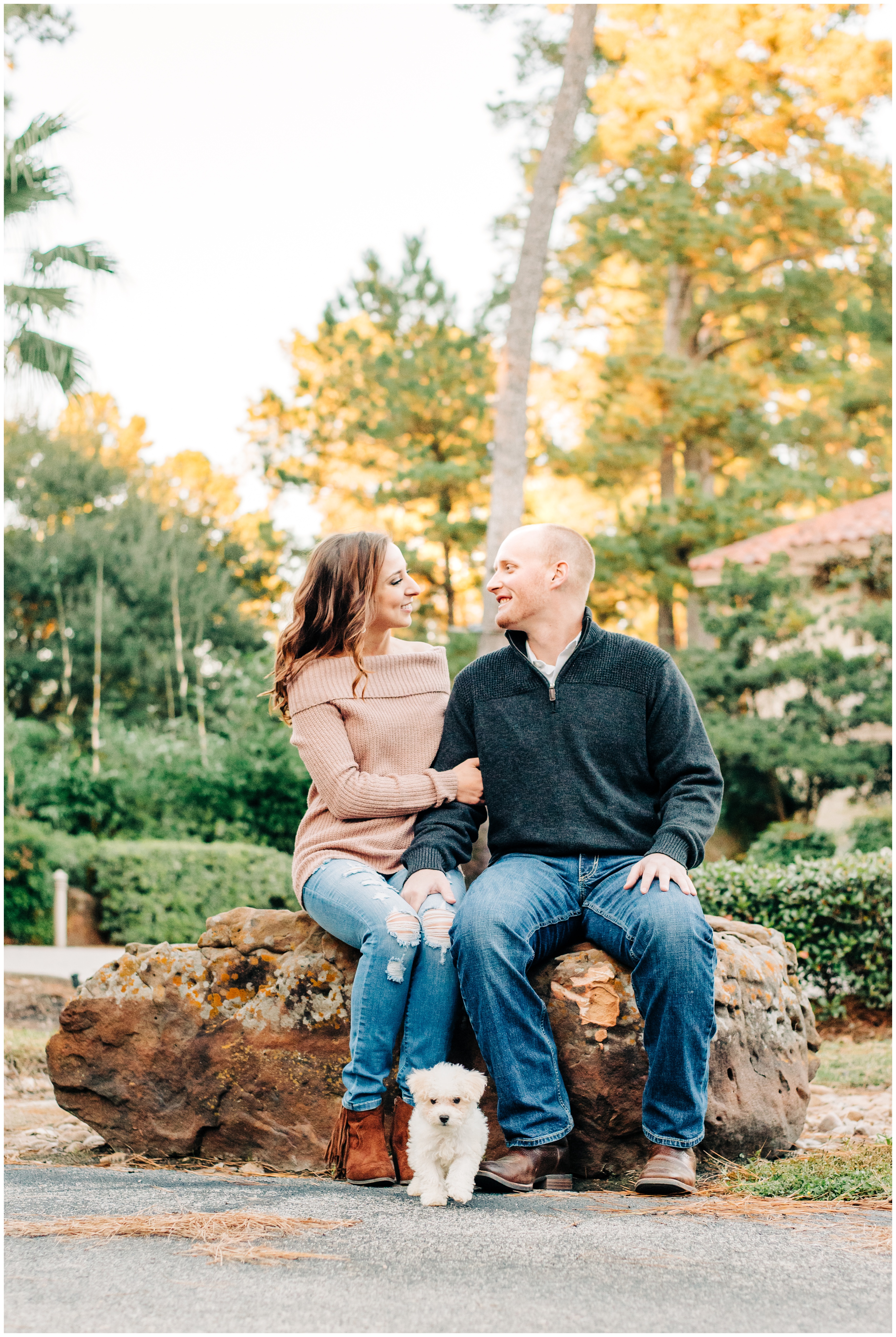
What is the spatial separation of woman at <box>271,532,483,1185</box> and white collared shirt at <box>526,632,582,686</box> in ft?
1.15

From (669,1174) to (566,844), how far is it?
891 millimetres

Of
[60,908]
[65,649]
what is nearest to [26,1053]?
[60,908]

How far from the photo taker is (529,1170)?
2883 millimetres

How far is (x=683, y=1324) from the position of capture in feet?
6.62

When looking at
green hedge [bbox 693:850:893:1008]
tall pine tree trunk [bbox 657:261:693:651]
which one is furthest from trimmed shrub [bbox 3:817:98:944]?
tall pine tree trunk [bbox 657:261:693:651]

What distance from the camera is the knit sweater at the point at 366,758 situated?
3.38 m

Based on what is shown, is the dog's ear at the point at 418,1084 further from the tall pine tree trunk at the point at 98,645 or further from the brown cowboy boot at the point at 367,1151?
the tall pine tree trunk at the point at 98,645

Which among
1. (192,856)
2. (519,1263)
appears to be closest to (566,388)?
(192,856)

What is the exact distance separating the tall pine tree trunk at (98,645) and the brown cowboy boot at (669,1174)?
15068 millimetres

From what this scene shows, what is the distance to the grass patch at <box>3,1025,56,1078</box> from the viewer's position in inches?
234

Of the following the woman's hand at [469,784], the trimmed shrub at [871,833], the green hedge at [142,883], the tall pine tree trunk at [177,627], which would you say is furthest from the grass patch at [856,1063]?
the tall pine tree trunk at [177,627]

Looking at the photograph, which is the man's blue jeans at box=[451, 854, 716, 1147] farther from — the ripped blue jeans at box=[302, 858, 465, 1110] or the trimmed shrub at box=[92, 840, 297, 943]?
the trimmed shrub at box=[92, 840, 297, 943]

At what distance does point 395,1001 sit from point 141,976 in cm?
107

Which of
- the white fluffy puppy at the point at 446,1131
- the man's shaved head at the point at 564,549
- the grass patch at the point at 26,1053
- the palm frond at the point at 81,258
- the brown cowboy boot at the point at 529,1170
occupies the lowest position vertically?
the grass patch at the point at 26,1053
